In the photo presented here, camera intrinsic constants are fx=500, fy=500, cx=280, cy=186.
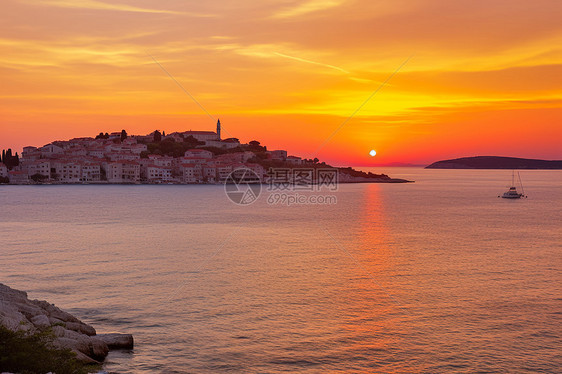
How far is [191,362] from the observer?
15.3 m

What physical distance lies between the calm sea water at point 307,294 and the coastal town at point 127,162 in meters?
114

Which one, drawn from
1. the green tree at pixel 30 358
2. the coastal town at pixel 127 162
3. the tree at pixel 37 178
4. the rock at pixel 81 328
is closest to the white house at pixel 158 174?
the coastal town at pixel 127 162

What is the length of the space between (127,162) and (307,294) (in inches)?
5727

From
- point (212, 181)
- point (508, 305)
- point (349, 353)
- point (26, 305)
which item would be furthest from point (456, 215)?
point (212, 181)

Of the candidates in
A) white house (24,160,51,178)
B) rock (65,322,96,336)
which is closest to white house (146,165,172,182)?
white house (24,160,51,178)

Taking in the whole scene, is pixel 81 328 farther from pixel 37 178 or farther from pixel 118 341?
pixel 37 178

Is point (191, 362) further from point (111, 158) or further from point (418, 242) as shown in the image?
point (111, 158)

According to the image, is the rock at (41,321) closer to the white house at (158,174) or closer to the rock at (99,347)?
the rock at (99,347)

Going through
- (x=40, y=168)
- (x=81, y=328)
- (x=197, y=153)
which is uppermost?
(x=197, y=153)

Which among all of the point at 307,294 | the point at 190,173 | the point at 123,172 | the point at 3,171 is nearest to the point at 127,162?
the point at 123,172

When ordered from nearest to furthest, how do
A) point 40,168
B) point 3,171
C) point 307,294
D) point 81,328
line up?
point 81,328
point 307,294
point 3,171
point 40,168

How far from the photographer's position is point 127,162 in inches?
6255

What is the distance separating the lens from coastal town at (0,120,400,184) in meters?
152

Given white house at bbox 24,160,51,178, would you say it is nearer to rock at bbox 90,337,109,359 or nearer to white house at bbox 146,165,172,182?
white house at bbox 146,165,172,182
